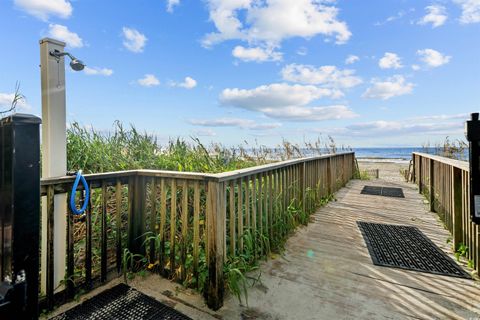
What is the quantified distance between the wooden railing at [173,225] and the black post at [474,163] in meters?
1.62

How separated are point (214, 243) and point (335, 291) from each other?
1.10m

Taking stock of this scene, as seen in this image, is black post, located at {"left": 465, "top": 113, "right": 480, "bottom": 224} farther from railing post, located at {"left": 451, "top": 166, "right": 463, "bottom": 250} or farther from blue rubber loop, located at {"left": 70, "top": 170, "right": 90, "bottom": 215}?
blue rubber loop, located at {"left": 70, "top": 170, "right": 90, "bottom": 215}

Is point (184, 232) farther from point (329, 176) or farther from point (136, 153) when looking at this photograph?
point (329, 176)

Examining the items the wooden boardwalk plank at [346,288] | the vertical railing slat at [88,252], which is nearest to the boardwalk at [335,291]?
the wooden boardwalk plank at [346,288]

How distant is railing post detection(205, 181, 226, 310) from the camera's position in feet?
5.77

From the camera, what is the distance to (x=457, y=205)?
2.69 meters

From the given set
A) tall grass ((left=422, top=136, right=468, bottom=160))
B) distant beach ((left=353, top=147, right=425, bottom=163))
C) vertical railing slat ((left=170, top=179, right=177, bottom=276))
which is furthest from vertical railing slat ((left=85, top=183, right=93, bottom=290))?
distant beach ((left=353, top=147, right=425, bottom=163))

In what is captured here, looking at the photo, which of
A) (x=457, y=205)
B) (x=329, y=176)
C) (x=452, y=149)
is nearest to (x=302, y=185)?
(x=457, y=205)

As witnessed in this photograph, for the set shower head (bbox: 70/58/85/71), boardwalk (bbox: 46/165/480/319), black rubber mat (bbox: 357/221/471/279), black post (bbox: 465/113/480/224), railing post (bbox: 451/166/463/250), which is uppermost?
shower head (bbox: 70/58/85/71)

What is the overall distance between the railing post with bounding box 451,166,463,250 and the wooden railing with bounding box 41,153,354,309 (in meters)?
1.83

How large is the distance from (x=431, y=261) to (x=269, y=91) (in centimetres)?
848

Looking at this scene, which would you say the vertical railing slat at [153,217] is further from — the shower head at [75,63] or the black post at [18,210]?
the black post at [18,210]

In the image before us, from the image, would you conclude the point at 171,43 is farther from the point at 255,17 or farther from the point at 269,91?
the point at 269,91

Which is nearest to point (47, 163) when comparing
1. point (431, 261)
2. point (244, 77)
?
point (431, 261)
